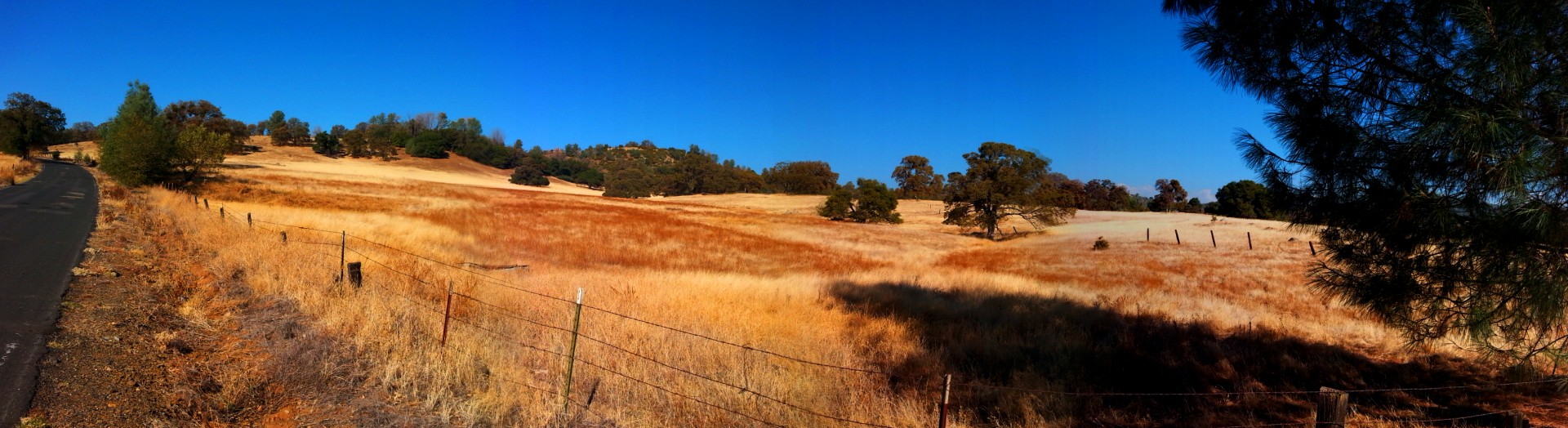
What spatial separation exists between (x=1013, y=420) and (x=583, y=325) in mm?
5884

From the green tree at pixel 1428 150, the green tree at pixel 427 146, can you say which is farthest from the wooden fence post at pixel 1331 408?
the green tree at pixel 427 146

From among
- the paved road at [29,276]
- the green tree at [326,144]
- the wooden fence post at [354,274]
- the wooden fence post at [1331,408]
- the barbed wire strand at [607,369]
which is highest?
the green tree at [326,144]

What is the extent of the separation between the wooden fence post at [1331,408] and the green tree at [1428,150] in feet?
7.10

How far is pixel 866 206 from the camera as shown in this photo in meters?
60.5

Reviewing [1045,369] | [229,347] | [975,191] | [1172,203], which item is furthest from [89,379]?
[1172,203]

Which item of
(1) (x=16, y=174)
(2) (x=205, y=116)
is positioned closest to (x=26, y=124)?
(2) (x=205, y=116)

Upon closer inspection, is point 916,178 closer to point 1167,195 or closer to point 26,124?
point 1167,195

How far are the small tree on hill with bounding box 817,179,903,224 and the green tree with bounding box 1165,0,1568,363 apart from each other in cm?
5298

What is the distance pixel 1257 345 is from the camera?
9.66 metres

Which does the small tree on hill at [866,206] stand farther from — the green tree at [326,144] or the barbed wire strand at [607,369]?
the green tree at [326,144]

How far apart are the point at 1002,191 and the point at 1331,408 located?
4337cm

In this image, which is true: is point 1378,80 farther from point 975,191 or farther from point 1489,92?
point 975,191

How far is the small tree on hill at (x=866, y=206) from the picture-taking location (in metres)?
59.8

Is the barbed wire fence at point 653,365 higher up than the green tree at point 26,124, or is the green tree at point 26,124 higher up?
the green tree at point 26,124
